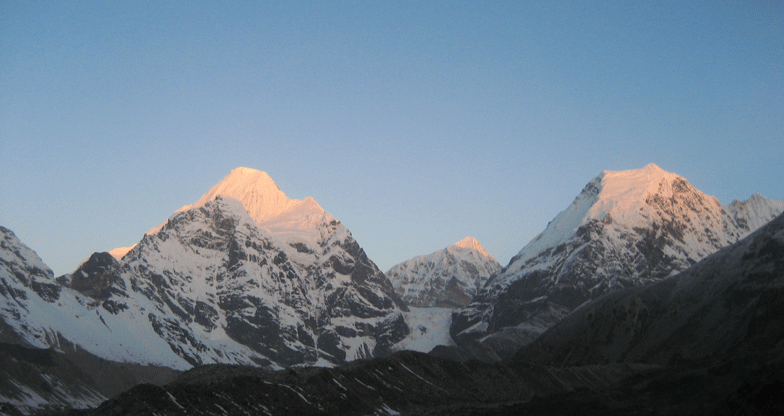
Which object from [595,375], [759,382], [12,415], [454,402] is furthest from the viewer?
[12,415]

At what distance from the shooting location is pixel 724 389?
92375 mm

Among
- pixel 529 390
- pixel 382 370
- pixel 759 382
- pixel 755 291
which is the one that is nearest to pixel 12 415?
pixel 382 370

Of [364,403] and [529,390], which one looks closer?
[364,403]

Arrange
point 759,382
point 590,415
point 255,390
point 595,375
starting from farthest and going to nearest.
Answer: point 595,375
point 255,390
point 590,415
point 759,382

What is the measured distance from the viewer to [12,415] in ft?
615

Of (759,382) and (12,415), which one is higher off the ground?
(759,382)

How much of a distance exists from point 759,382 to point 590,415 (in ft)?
60.0

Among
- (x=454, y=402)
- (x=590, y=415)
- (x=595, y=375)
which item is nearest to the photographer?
(x=590, y=415)

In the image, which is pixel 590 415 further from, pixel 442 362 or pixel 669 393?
pixel 442 362

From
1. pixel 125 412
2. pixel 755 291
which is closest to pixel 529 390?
pixel 125 412

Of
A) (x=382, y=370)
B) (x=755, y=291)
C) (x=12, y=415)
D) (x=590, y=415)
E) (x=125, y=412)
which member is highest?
(x=755, y=291)

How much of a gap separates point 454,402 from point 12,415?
129 meters

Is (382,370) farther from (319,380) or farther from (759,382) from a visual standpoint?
(759,382)

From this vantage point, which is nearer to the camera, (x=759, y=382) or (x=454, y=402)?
(x=759, y=382)
